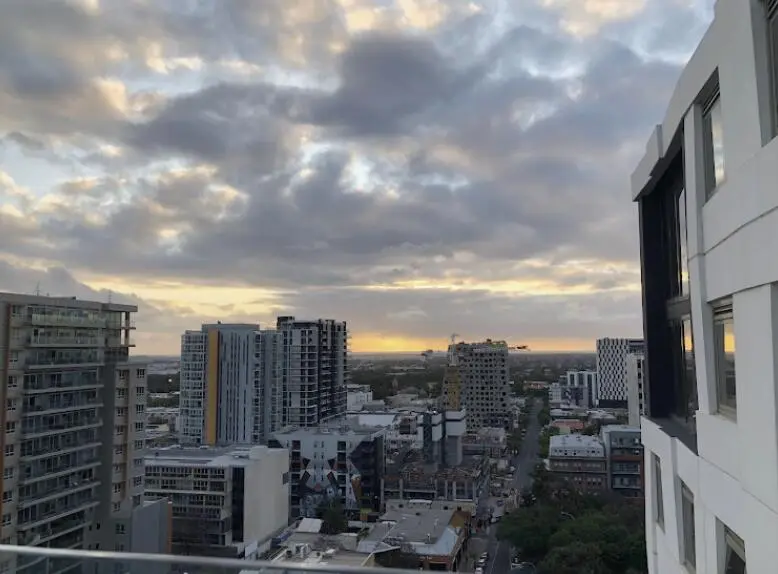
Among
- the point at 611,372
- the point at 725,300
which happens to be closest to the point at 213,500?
the point at 725,300

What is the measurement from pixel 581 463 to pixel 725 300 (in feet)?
58.9

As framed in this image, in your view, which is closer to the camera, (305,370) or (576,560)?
(576,560)

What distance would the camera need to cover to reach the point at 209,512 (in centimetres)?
1366

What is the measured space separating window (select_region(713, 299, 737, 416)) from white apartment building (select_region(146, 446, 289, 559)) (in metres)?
13.1

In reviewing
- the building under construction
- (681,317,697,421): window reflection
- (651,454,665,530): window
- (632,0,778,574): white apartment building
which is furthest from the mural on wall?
(681,317,697,421): window reflection

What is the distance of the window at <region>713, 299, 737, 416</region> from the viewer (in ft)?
5.83

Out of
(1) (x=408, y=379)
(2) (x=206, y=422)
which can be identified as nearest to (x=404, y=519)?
(2) (x=206, y=422)

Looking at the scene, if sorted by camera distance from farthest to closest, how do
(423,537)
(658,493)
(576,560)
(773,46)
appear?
(423,537) < (576,560) < (658,493) < (773,46)

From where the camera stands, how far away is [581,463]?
18359 mm

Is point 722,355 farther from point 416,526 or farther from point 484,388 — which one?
point 484,388

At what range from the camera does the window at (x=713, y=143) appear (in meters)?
1.88

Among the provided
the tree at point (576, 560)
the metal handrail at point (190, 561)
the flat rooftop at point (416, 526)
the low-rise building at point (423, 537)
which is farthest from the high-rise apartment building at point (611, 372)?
the metal handrail at point (190, 561)

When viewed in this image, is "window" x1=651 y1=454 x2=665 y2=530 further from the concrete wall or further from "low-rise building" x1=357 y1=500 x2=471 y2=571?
the concrete wall

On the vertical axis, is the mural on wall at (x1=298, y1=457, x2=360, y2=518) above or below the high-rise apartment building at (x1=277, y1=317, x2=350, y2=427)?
below
